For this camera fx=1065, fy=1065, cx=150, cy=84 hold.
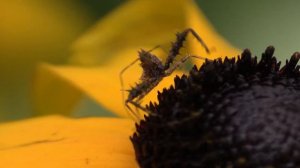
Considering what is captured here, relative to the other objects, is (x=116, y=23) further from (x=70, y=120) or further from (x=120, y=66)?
(x=70, y=120)

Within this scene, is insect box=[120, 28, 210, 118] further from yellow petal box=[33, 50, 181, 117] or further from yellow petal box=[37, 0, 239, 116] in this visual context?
yellow petal box=[37, 0, 239, 116]

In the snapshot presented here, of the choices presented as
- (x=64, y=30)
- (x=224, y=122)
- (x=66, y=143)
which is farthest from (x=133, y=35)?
(x=224, y=122)

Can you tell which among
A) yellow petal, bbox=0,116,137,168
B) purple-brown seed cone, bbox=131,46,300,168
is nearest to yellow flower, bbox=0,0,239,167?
yellow petal, bbox=0,116,137,168

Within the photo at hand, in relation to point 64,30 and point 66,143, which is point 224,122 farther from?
point 64,30

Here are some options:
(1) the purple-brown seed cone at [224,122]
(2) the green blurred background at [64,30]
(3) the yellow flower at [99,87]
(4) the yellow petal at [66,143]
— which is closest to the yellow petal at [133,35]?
(3) the yellow flower at [99,87]

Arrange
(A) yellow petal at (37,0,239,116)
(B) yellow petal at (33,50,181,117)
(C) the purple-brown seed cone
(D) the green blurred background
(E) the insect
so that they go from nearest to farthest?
(C) the purple-brown seed cone → (E) the insect → (B) yellow petal at (33,50,181,117) → (A) yellow petal at (37,0,239,116) → (D) the green blurred background

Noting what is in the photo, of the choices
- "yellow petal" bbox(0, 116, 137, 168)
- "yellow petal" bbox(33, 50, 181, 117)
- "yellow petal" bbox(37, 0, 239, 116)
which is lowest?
"yellow petal" bbox(0, 116, 137, 168)
